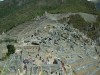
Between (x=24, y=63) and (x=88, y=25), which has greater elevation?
(x=24, y=63)

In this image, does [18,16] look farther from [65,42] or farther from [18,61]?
[18,61]

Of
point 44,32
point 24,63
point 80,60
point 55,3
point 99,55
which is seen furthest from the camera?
point 55,3

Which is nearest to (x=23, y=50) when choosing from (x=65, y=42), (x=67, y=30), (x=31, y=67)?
(x=31, y=67)

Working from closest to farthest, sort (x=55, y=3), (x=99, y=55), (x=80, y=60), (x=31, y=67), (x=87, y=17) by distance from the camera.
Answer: (x=31, y=67) < (x=80, y=60) < (x=99, y=55) < (x=87, y=17) < (x=55, y=3)

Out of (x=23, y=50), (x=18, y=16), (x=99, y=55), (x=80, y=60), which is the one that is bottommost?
(x=18, y=16)

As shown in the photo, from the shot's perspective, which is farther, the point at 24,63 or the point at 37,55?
the point at 37,55

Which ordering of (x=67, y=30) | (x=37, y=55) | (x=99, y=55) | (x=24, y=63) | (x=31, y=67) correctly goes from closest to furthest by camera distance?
(x=31, y=67) < (x=24, y=63) < (x=37, y=55) < (x=99, y=55) < (x=67, y=30)

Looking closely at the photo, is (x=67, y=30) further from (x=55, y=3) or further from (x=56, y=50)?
(x=55, y=3)

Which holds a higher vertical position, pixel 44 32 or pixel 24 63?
pixel 24 63

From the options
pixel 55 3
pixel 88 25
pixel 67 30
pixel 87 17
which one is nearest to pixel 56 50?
pixel 67 30
